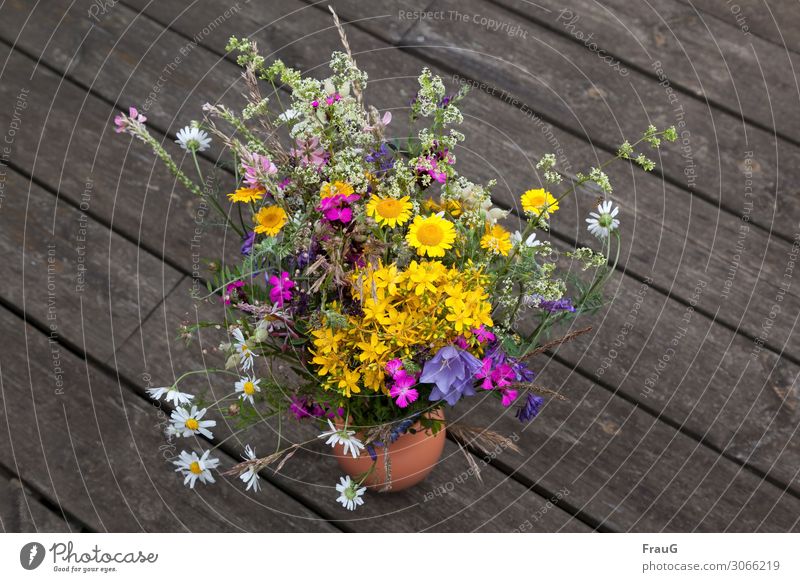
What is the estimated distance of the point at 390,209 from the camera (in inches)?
29.4

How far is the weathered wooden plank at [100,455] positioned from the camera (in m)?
1.11

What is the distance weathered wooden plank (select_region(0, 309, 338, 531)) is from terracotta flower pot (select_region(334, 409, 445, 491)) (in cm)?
10

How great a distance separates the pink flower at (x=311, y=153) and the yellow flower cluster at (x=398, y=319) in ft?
0.38

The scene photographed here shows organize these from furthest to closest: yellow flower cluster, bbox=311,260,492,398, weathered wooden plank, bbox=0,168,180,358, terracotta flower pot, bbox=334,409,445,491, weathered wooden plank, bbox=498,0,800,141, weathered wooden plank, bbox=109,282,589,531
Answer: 1. weathered wooden plank, bbox=498,0,800,141
2. weathered wooden plank, bbox=0,168,180,358
3. weathered wooden plank, bbox=109,282,589,531
4. terracotta flower pot, bbox=334,409,445,491
5. yellow flower cluster, bbox=311,260,492,398

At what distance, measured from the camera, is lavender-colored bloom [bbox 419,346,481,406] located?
75 cm

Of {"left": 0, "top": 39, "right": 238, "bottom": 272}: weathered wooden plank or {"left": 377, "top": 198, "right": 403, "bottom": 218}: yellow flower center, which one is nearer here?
{"left": 377, "top": 198, "right": 403, "bottom": 218}: yellow flower center

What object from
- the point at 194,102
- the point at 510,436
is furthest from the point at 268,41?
the point at 510,436

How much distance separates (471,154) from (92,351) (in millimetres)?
606

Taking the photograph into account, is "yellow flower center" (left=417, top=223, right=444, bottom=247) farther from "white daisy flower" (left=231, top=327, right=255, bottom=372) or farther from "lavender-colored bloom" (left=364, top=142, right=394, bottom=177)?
"white daisy flower" (left=231, top=327, right=255, bottom=372)

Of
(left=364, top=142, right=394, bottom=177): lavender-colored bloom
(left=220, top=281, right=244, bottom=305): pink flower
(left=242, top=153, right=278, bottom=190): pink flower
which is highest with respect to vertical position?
(left=364, top=142, right=394, bottom=177): lavender-colored bloom

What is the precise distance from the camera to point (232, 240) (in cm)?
126

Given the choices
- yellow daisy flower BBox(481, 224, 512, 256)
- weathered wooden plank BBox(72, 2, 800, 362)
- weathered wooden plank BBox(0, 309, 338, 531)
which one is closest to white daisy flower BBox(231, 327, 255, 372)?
yellow daisy flower BBox(481, 224, 512, 256)

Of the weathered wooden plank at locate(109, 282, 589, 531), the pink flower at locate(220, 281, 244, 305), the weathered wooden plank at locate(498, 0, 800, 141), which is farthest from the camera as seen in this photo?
the weathered wooden plank at locate(498, 0, 800, 141)

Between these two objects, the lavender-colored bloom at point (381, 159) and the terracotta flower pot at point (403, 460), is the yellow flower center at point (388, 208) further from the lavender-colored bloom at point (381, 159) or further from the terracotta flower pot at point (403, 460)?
the terracotta flower pot at point (403, 460)
